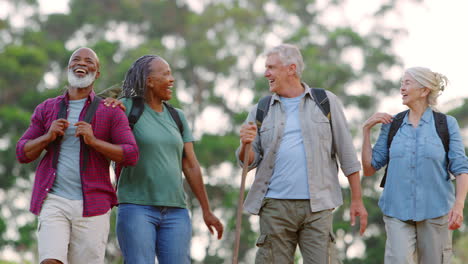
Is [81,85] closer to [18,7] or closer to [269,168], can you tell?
[269,168]

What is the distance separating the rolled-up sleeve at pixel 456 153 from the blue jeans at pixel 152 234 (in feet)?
6.23

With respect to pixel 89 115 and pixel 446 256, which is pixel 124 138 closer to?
pixel 89 115

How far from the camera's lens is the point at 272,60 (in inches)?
216

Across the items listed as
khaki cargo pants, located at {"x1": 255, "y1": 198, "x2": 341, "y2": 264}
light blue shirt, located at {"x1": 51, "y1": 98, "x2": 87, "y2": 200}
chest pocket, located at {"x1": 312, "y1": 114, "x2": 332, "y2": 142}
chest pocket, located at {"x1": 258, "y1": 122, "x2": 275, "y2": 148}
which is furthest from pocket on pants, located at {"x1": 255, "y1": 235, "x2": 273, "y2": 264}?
Result: light blue shirt, located at {"x1": 51, "y1": 98, "x2": 87, "y2": 200}

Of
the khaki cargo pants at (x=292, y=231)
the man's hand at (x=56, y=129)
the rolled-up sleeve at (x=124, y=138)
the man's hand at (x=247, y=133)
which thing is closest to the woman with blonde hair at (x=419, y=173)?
the khaki cargo pants at (x=292, y=231)

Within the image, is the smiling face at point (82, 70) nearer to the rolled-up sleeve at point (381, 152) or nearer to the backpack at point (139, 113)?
the backpack at point (139, 113)

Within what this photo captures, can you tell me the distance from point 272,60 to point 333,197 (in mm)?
1036

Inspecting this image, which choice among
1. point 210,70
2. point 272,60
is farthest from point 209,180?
point 272,60

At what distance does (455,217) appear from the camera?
532 cm

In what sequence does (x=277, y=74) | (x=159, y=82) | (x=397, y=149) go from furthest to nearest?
1. (x=397, y=149)
2. (x=277, y=74)
3. (x=159, y=82)

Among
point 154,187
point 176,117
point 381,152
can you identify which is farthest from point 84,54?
point 381,152

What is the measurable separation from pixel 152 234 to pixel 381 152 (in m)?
1.83

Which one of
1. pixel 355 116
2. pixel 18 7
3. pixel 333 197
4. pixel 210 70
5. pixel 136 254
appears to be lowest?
pixel 136 254

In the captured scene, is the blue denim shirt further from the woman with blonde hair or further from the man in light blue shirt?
the man in light blue shirt
